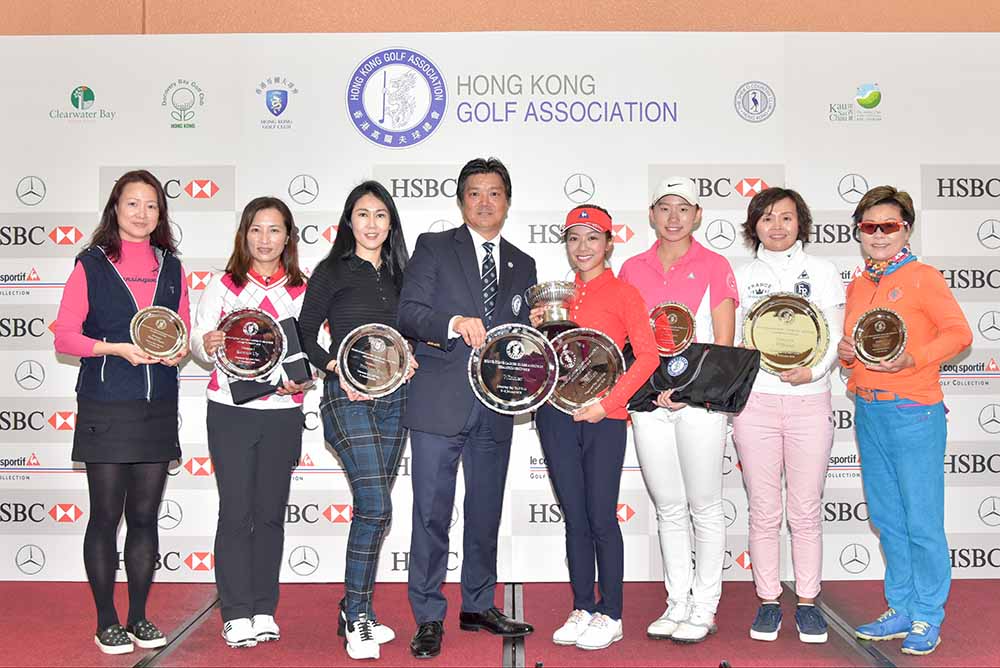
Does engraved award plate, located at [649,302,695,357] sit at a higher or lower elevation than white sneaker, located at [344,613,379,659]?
higher

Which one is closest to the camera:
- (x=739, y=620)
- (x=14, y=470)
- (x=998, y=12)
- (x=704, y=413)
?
(x=704, y=413)

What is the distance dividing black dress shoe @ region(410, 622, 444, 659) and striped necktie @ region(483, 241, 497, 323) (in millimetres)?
1327

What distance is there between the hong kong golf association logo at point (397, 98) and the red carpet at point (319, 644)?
8.31ft

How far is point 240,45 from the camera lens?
16.0 ft

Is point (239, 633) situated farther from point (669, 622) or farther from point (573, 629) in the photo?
point (669, 622)

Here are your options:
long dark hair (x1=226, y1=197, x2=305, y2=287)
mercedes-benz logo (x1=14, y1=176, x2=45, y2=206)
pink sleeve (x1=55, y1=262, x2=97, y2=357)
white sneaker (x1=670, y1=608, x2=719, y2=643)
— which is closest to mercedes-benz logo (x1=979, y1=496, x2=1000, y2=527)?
white sneaker (x1=670, y1=608, x2=719, y2=643)

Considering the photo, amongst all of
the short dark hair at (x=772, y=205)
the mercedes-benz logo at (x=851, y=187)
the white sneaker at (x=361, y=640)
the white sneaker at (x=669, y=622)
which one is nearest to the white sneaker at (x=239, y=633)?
the white sneaker at (x=361, y=640)

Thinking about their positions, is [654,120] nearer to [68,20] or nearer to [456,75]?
[456,75]

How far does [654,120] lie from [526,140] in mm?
731

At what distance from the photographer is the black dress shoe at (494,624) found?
3852 millimetres

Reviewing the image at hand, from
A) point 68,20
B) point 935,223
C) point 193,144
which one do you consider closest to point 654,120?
point 935,223

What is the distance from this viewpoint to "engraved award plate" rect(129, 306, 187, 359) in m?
3.65

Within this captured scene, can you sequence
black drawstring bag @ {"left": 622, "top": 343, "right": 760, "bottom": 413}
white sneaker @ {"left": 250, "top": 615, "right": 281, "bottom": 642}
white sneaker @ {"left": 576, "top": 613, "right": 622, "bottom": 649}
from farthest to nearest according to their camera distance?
white sneaker @ {"left": 250, "top": 615, "right": 281, "bottom": 642}, white sneaker @ {"left": 576, "top": 613, "right": 622, "bottom": 649}, black drawstring bag @ {"left": 622, "top": 343, "right": 760, "bottom": 413}

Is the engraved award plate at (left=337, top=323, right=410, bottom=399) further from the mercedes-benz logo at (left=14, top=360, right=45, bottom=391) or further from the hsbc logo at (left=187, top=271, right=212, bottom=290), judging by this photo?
the mercedes-benz logo at (left=14, top=360, right=45, bottom=391)
